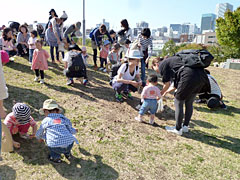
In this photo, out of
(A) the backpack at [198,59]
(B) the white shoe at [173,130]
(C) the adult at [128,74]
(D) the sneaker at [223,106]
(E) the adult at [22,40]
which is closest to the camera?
(A) the backpack at [198,59]

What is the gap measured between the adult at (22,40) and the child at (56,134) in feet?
21.1

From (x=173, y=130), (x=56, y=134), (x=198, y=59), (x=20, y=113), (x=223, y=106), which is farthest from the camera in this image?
(x=223, y=106)

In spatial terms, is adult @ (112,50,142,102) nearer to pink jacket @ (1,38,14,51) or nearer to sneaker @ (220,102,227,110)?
sneaker @ (220,102,227,110)

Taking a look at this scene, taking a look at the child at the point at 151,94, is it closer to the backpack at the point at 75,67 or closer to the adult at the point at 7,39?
the backpack at the point at 75,67

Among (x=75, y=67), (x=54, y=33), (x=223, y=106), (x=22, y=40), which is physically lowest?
(x=223, y=106)

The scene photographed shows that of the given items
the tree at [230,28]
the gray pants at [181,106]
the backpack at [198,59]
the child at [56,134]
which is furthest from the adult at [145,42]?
the tree at [230,28]

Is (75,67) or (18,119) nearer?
(18,119)

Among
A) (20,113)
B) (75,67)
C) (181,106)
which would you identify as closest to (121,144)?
(181,106)

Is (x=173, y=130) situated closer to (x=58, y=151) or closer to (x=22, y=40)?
(x=58, y=151)

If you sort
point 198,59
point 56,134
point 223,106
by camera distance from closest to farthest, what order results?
1. point 56,134
2. point 198,59
3. point 223,106

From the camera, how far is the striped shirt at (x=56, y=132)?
2.69 meters

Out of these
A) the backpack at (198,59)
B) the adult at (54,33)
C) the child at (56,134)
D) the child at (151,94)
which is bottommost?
the child at (56,134)

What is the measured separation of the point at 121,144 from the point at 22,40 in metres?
7.06

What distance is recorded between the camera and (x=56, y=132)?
108 inches
